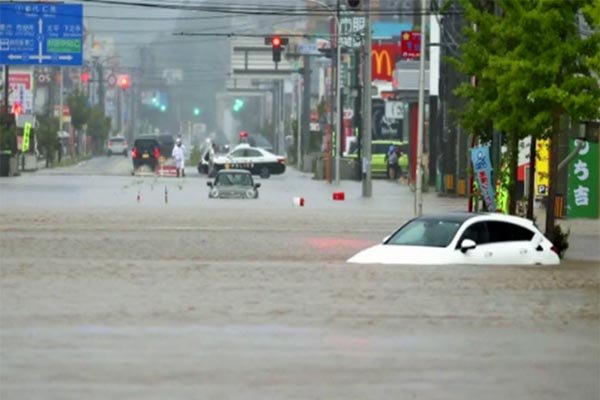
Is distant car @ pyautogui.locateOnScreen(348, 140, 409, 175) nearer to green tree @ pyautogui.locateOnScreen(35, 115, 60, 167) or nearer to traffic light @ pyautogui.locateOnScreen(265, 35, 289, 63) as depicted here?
green tree @ pyautogui.locateOnScreen(35, 115, 60, 167)

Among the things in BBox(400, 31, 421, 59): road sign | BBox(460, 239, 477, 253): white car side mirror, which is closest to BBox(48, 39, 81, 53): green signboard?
BBox(400, 31, 421, 59): road sign

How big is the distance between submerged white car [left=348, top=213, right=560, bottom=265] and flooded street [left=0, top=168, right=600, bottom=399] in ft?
1.26

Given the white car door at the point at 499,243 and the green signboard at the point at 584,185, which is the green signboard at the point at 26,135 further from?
the white car door at the point at 499,243

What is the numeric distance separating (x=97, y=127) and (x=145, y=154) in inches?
2797

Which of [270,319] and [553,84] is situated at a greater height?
[553,84]

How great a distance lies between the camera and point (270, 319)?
968 inches

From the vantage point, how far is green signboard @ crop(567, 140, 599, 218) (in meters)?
54.7

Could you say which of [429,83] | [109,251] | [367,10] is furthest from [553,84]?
[429,83]

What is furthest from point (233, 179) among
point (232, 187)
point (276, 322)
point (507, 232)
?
point (276, 322)

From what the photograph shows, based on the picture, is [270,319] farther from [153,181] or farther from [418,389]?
[153,181]

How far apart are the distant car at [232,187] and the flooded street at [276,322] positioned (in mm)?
22999

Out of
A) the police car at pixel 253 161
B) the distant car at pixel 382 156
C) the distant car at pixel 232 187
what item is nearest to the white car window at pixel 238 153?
the police car at pixel 253 161

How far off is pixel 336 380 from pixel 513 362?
2491 millimetres

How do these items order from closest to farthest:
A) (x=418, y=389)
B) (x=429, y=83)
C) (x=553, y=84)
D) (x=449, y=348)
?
(x=418, y=389) < (x=449, y=348) < (x=553, y=84) < (x=429, y=83)
